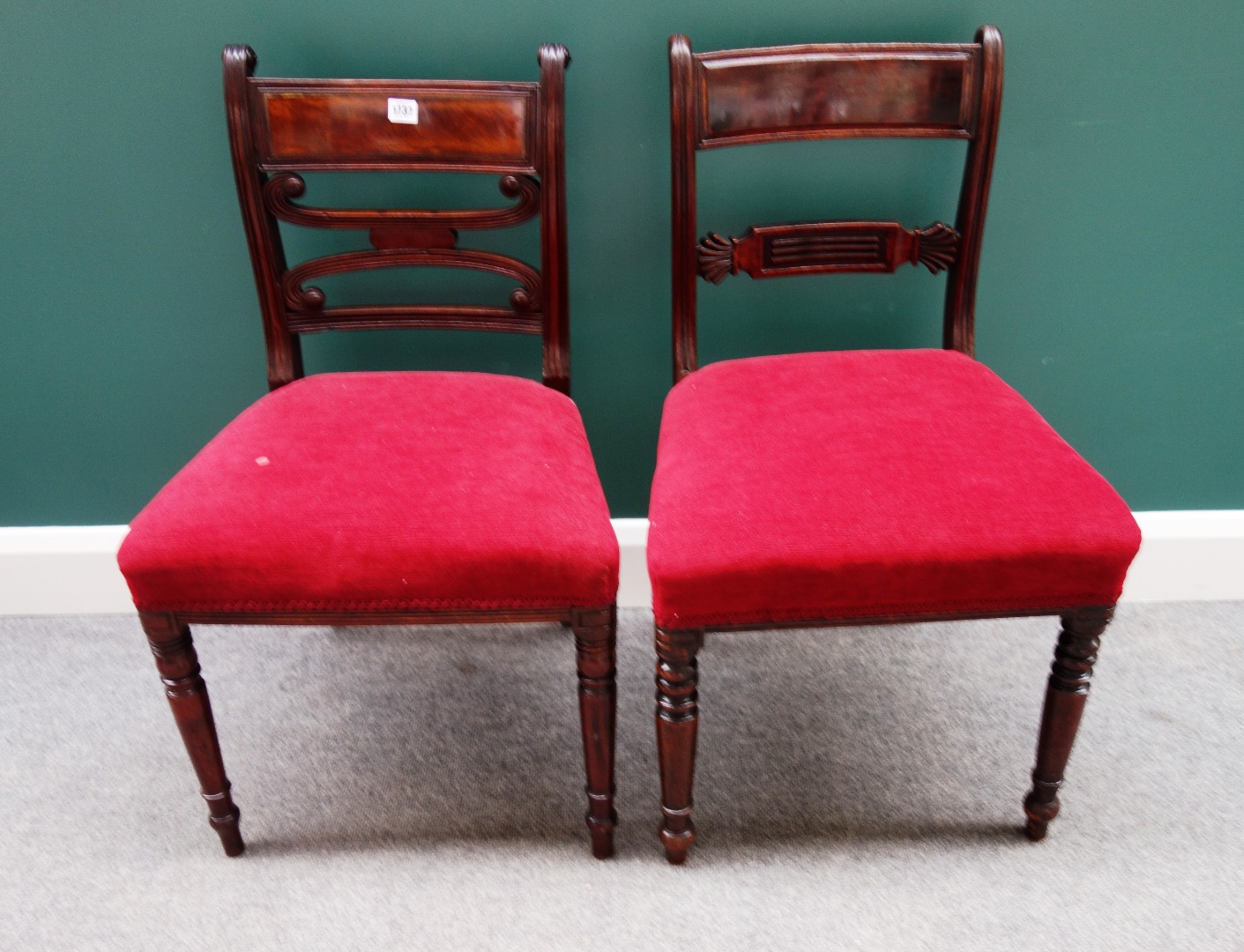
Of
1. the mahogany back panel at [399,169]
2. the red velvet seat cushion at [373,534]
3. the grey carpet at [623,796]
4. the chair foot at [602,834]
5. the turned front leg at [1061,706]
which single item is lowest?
the grey carpet at [623,796]

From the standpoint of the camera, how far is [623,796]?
4.73ft

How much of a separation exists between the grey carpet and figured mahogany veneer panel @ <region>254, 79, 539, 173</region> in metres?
0.82

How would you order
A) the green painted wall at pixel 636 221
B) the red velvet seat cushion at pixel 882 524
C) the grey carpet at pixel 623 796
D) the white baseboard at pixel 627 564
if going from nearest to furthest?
1. the red velvet seat cushion at pixel 882 524
2. the grey carpet at pixel 623 796
3. the green painted wall at pixel 636 221
4. the white baseboard at pixel 627 564

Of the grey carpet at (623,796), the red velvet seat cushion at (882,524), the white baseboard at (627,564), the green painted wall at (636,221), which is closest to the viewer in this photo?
the red velvet seat cushion at (882,524)

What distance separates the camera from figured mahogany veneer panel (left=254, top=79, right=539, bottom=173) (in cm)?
133

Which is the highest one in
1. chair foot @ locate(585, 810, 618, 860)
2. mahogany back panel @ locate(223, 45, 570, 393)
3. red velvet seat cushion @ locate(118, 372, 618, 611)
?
mahogany back panel @ locate(223, 45, 570, 393)

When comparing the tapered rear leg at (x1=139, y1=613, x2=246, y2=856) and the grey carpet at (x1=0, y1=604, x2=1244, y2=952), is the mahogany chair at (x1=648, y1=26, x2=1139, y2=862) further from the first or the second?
the tapered rear leg at (x1=139, y1=613, x2=246, y2=856)

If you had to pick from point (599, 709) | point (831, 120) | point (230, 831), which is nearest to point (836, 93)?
point (831, 120)

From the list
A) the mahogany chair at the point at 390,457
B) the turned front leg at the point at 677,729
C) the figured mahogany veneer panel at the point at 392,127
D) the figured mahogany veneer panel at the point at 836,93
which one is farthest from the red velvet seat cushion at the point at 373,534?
Answer: the figured mahogany veneer panel at the point at 836,93

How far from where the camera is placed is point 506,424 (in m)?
1.29

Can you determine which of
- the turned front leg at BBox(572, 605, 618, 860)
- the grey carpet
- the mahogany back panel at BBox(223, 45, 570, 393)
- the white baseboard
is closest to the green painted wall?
the white baseboard

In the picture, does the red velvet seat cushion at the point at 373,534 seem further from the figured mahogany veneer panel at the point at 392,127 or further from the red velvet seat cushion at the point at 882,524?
the figured mahogany veneer panel at the point at 392,127

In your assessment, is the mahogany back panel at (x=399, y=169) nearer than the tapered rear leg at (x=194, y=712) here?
No

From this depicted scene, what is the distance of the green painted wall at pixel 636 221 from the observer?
1435mm
